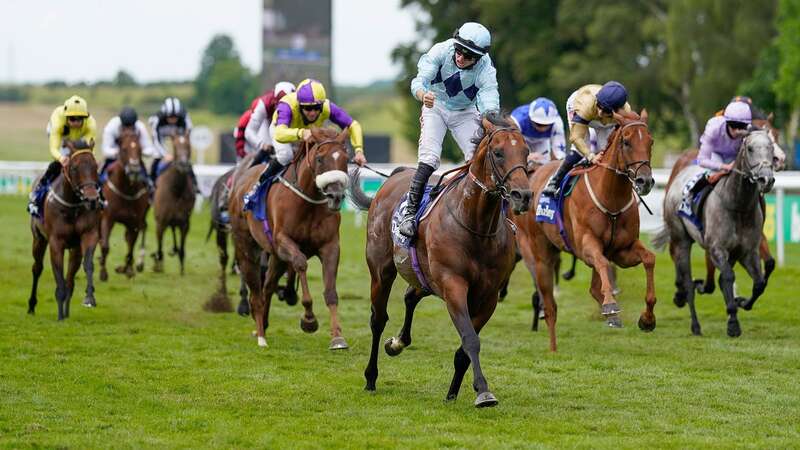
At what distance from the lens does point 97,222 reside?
43.6 ft

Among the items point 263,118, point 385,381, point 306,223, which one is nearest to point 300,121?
point 306,223

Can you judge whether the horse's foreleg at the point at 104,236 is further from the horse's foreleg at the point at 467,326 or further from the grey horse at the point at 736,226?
the horse's foreleg at the point at 467,326

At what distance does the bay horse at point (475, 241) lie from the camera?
7.88 meters

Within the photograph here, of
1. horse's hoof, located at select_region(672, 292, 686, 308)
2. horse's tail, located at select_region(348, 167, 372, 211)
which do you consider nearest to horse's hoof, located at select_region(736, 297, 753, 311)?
horse's hoof, located at select_region(672, 292, 686, 308)

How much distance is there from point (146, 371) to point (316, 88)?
301cm

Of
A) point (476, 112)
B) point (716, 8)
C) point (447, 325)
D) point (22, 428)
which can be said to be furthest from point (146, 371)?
point (716, 8)

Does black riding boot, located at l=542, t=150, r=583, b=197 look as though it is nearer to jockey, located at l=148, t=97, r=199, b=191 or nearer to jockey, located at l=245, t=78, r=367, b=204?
jockey, located at l=245, t=78, r=367, b=204

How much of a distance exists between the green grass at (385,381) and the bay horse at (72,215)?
498mm

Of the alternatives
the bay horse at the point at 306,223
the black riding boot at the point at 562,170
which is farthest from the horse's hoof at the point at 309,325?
the black riding boot at the point at 562,170

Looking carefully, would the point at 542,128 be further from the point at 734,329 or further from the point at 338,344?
the point at 338,344

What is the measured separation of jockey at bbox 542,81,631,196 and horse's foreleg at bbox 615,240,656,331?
0.82 m

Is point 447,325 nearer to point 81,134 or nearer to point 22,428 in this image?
point 81,134

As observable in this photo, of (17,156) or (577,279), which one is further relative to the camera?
(17,156)

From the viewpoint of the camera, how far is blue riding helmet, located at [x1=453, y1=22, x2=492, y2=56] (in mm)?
8773
